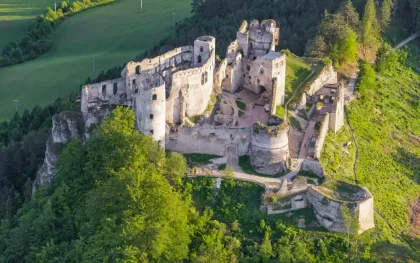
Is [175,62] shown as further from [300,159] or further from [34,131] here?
[34,131]

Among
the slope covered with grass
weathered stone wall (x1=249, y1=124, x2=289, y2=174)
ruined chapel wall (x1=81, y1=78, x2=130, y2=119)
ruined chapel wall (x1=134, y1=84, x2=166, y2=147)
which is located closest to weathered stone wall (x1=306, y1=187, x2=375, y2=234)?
the slope covered with grass

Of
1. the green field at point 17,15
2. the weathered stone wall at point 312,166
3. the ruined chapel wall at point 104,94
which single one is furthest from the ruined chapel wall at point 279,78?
the green field at point 17,15

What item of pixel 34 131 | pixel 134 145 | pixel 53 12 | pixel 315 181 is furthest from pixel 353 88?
pixel 53 12

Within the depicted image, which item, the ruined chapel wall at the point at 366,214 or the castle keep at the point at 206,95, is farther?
the castle keep at the point at 206,95

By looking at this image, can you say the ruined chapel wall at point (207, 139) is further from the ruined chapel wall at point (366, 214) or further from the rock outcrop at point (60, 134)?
the ruined chapel wall at point (366, 214)

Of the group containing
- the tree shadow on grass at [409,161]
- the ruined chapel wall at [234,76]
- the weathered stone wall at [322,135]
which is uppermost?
the ruined chapel wall at [234,76]

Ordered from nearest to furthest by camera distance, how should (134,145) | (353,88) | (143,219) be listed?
(143,219) → (134,145) → (353,88)
